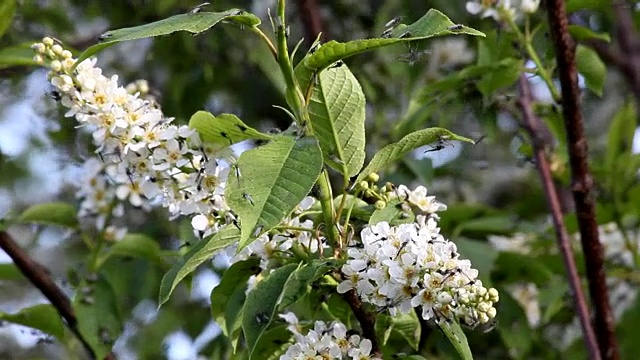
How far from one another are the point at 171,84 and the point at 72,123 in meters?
0.40

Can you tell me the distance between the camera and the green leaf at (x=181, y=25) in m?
0.98

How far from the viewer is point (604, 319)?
5.25ft

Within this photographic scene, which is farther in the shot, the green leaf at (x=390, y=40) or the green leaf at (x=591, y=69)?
the green leaf at (x=591, y=69)

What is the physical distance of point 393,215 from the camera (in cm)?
112

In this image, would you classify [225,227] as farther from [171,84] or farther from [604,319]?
[171,84]

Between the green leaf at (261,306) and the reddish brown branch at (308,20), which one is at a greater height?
the green leaf at (261,306)

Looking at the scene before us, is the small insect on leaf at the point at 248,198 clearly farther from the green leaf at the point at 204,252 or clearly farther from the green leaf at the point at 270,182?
the green leaf at the point at 204,252

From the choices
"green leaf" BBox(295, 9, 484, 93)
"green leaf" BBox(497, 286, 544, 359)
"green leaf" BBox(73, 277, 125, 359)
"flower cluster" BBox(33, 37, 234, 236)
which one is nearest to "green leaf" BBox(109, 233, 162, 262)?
"green leaf" BBox(73, 277, 125, 359)

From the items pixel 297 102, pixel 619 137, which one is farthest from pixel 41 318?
pixel 619 137

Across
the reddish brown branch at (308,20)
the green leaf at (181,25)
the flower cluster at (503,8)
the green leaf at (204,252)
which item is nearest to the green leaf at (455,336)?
the green leaf at (204,252)

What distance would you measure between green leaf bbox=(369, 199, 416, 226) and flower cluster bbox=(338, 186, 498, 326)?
56 millimetres

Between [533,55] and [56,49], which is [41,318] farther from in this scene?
[533,55]

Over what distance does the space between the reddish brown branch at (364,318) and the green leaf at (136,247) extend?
0.71 m

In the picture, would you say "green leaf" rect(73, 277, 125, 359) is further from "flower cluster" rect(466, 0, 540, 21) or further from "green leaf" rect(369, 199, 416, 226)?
"flower cluster" rect(466, 0, 540, 21)
